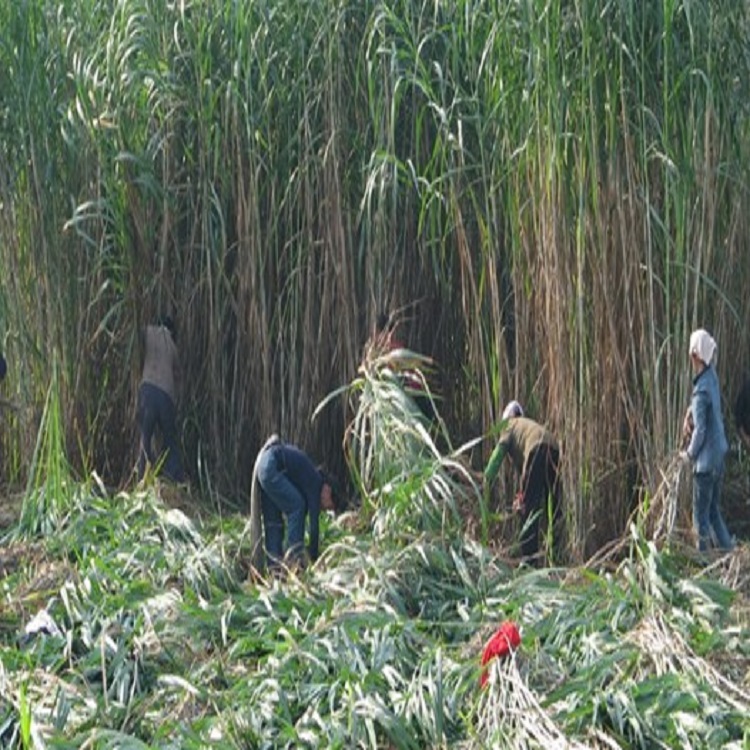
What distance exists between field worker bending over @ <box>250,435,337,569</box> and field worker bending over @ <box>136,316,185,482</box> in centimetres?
158

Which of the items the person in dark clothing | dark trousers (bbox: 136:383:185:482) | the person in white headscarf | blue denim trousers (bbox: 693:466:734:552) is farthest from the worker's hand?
dark trousers (bbox: 136:383:185:482)

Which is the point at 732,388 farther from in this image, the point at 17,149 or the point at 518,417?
the point at 17,149

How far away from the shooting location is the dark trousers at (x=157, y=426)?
11.1 metres

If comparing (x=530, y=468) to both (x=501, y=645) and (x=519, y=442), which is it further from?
(x=501, y=645)

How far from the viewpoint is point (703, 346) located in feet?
29.6

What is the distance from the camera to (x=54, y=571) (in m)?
9.45

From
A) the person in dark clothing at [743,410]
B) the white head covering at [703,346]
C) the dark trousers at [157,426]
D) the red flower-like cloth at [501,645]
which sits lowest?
the dark trousers at [157,426]

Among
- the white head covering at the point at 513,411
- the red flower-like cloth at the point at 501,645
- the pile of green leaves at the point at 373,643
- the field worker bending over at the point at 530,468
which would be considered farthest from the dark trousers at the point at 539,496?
the red flower-like cloth at the point at 501,645

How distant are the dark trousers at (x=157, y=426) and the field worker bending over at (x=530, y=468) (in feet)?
7.21

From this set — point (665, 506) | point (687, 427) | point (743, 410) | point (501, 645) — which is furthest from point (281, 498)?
point (501, 645)

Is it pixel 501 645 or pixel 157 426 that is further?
pixel 157 426

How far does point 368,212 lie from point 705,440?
249cm

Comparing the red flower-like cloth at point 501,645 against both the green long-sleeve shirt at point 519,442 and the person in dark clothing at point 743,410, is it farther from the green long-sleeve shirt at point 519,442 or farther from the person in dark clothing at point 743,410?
the person in dark clothing at point 743,410

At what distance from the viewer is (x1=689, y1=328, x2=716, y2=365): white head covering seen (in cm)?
902
